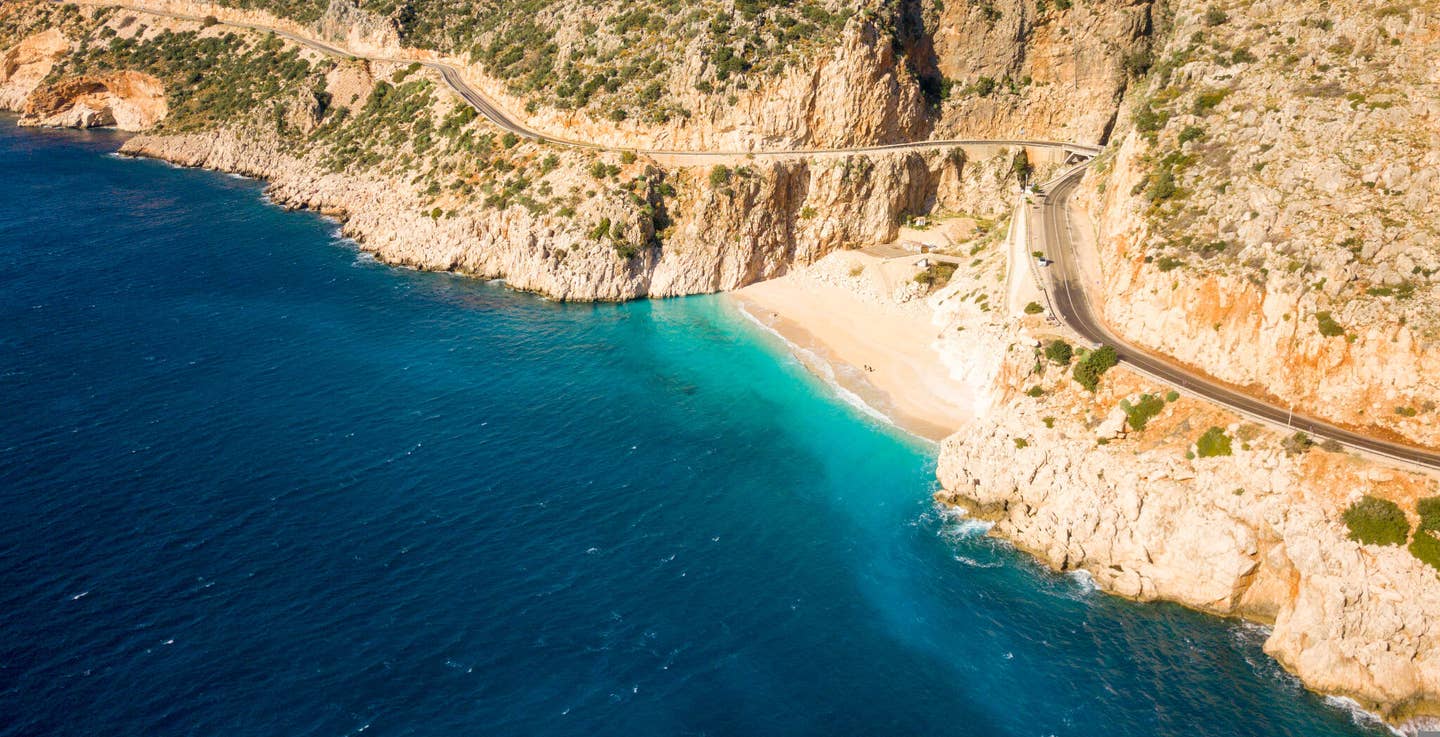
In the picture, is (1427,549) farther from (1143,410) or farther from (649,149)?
(649,149)

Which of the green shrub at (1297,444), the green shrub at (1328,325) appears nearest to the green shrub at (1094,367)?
the green shrub at (1328,325)

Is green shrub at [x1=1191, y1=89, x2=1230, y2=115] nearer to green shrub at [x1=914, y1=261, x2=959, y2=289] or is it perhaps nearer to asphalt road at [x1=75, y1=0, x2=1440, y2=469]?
asphalt road at [x1=75, y1=0, x2=1440, y2=469]

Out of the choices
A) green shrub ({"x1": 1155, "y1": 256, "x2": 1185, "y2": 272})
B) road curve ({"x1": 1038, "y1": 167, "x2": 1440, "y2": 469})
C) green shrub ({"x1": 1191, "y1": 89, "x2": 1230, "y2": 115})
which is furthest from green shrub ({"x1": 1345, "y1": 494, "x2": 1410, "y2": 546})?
green shrub ({"x1": 1191, "y1": 89, "x2": 1230, "y2": 115})

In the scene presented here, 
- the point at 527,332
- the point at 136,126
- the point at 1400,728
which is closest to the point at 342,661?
the point at 527,332

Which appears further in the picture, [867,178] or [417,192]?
[417,192]

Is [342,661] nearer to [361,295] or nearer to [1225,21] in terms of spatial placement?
[361,295]

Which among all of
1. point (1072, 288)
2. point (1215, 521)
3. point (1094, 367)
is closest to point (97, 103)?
point (1072, 288)
